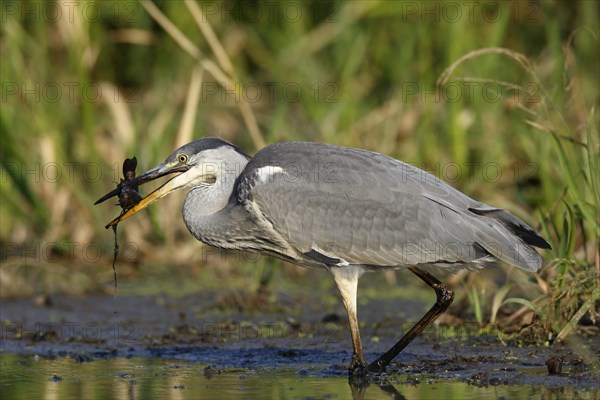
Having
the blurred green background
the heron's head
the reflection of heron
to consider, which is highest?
the blurred green background

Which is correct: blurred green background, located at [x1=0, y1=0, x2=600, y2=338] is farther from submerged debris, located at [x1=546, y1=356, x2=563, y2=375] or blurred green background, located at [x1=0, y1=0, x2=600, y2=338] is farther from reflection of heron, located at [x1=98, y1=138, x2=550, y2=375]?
submerged debris, located at [x1=546, y1=356, x2=563, y2=375]

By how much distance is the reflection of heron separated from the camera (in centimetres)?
644

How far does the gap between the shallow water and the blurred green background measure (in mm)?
1344

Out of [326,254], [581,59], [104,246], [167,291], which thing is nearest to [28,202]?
[104,246]

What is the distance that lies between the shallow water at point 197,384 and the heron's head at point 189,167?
36.9 inches

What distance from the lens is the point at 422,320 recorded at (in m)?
6.78

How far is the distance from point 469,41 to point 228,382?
16.6 ft

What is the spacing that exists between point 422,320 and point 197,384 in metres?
1.52

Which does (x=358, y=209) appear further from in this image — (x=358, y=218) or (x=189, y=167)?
(x=189, y=167)

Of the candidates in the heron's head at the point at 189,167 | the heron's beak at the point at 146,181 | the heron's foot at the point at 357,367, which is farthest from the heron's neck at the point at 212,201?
the heron's foot at the point at 357,367

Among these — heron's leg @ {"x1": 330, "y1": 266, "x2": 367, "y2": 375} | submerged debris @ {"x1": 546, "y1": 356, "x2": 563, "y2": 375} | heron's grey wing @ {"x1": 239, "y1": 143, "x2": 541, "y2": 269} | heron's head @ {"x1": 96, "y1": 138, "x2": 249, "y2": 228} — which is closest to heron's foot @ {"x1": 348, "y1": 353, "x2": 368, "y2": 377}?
heron's leg @ {"x1": 330, "y1": 266, "x2": 367, "y2": 375}

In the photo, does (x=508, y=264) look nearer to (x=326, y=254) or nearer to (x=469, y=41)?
(x=326, y=254)

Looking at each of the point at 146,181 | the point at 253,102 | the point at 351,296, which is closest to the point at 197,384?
the point at 351,296

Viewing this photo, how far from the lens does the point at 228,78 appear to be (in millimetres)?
→ 8992
